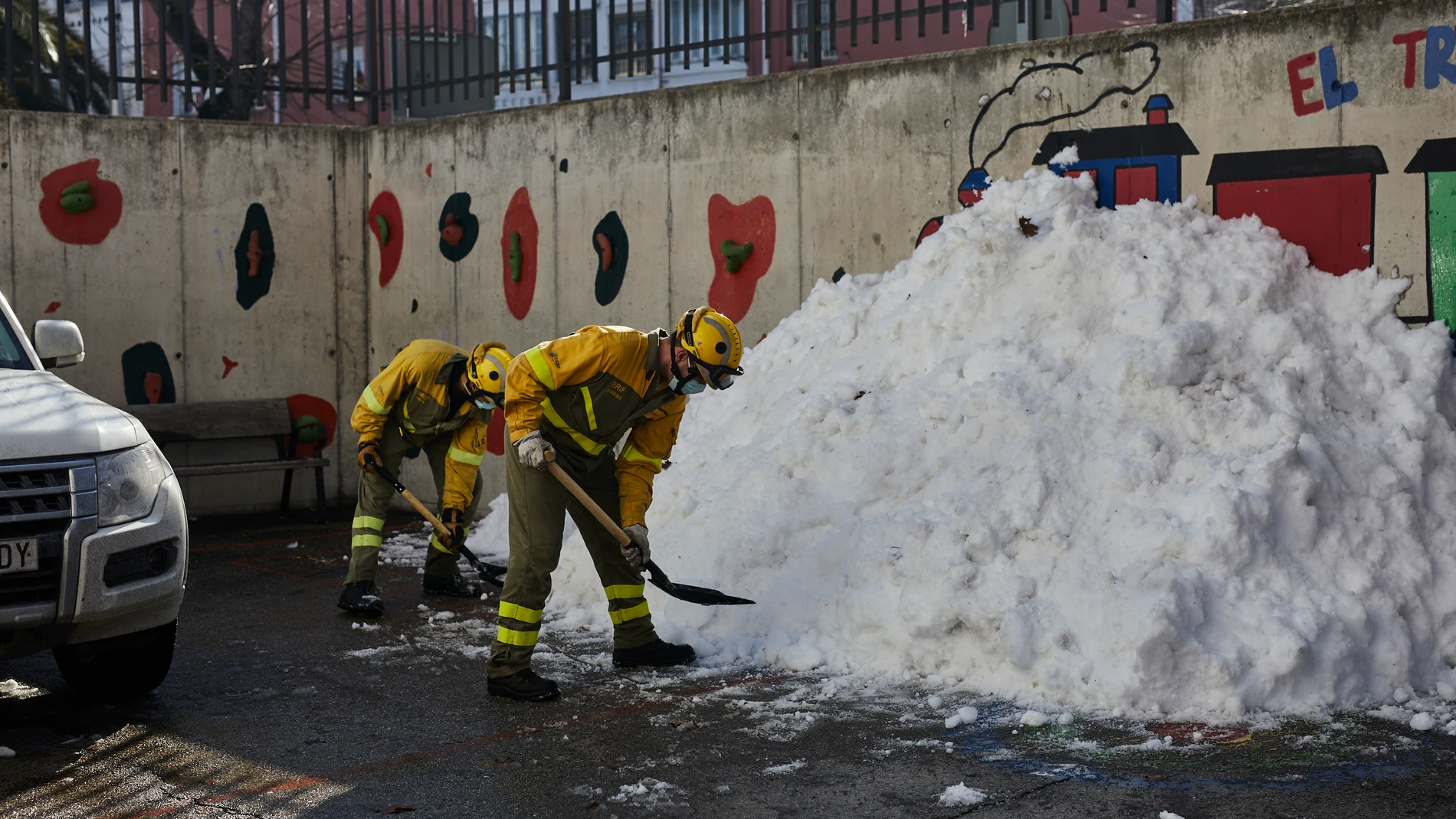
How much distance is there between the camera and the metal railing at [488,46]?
365 inches

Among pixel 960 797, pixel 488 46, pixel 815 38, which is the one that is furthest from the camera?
pixel 488 46

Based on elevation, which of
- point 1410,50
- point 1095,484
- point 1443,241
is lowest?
point 1095,484

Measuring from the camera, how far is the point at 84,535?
516cm

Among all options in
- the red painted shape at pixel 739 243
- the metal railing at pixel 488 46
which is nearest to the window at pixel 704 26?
the metal railing at pixel 488 46

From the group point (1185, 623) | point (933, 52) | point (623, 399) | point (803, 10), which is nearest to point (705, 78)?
point (803, 10)

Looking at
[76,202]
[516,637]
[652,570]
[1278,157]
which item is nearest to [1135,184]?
[1278,157]

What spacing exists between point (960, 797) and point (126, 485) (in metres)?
3.31

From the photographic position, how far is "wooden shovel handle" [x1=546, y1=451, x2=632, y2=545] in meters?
5.87

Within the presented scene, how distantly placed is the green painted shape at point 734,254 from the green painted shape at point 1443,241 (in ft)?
14.1

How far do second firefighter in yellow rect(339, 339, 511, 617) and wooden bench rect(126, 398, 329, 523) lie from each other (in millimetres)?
3623

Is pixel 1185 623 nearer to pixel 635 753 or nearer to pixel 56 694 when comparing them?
pixel 635 753

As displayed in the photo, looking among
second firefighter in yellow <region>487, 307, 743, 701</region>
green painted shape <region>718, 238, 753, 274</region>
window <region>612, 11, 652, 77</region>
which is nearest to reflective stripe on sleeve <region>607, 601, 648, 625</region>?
second firefighter in yellow <region>487, 307, 743, 701</region>

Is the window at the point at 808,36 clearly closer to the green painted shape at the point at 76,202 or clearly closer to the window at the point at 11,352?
the window at the point at 11,352

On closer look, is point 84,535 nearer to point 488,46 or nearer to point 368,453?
point 368,453
